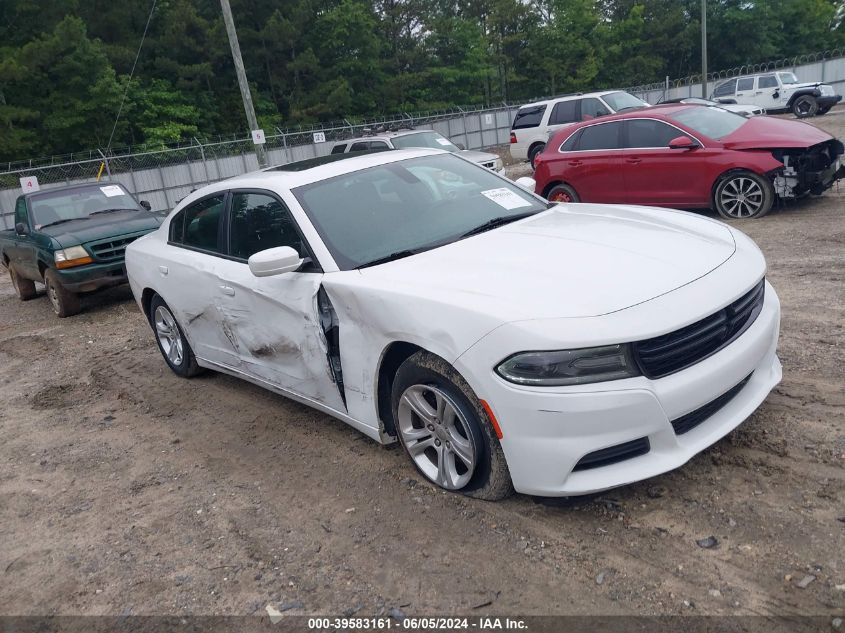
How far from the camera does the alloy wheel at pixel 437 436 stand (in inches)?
127

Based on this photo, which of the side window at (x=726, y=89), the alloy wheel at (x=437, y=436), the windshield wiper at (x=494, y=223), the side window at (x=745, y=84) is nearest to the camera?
the alloy wheel at (x=437, y=436)

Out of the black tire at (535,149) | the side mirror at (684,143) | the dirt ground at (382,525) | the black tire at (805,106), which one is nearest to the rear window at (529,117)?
the black tire at (535,149)

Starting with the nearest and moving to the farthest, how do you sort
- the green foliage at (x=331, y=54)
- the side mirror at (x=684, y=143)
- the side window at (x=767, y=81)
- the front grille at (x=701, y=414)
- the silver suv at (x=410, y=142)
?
the front grille at (x=701, y=414)
the side mirror at (x=684, y=143)
the silver suv at (x=410, y=142)
the side window at (x=767, y=81)
the green foliage at (x=331, y=54)

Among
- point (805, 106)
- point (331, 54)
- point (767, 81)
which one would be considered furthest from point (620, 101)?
point (331, 54)

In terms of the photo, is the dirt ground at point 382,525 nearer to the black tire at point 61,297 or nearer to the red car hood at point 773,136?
the red car hood at point 773,136

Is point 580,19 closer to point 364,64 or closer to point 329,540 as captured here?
point 364,64

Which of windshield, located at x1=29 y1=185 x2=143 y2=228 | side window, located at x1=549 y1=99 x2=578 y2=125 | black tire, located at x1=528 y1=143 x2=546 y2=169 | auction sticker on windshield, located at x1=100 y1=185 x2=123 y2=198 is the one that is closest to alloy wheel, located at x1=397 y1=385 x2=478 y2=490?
windshield, located at x1=29 y1=185 x2=143 y2=228

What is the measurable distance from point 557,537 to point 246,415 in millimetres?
2683

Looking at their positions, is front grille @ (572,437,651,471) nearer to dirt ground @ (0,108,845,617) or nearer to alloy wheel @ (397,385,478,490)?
dirt ground @ (0,108,845,617)

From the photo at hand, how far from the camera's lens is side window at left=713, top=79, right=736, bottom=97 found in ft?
91.8

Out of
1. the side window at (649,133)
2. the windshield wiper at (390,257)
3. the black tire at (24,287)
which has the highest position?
the windshield wiper at (390,257)

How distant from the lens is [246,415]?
4.95 meters

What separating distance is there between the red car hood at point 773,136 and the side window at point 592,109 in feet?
25.2

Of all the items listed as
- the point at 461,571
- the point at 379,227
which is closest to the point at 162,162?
the point at 379,227
